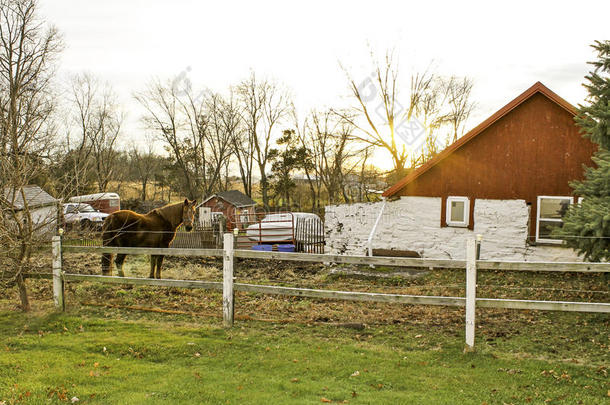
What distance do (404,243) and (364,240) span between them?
1563 millimetres

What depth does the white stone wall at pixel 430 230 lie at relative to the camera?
14469mm

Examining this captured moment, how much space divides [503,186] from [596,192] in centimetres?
576

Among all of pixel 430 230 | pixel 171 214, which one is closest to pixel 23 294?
pixel 171 214

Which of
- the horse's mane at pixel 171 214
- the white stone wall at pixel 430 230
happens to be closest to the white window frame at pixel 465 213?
the white stone wall at pixel 430 230

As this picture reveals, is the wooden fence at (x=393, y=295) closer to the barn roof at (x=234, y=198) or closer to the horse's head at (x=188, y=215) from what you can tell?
the horse's head at (x=188, y=215)

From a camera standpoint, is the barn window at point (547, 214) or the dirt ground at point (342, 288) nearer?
the dirt ground at point (342, 288)

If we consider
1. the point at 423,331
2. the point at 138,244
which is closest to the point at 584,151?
the point at 423,331

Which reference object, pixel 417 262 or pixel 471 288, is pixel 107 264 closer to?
pixel 417 262

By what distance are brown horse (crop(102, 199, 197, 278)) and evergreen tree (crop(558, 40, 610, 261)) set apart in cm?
942

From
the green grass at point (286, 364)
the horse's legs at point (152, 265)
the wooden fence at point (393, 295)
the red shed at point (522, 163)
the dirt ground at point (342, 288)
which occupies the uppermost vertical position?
the red shed at point (522, 163)

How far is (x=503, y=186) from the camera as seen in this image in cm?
1459

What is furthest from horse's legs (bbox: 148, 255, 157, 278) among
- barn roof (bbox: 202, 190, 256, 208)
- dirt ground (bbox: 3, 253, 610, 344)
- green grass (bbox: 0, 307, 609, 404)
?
barn roof (bbox: 202, 190, 256, 208)

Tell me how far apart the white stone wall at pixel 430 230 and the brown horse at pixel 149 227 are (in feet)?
21.7

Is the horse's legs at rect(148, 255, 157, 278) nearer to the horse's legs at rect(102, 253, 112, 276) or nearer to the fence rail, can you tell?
the horse's legs at rect(102, 253, 112, 276)
